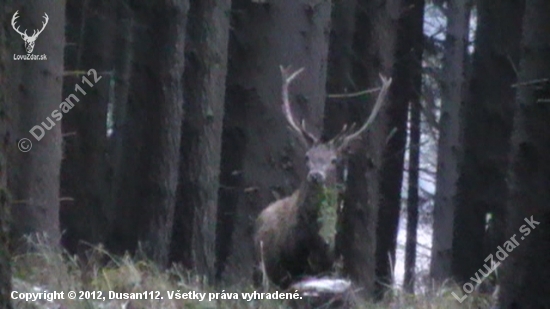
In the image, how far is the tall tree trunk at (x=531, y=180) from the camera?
6.83 meters

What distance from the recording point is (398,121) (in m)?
23.8

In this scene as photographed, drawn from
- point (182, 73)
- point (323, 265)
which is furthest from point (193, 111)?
point (323, 265)

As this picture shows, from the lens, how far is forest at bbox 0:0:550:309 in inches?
332

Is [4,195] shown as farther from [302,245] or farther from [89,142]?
[89,142]

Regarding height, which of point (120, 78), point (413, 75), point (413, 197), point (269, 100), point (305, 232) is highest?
point (413, 75)

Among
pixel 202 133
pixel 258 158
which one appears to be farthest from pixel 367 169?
pixel 202 133

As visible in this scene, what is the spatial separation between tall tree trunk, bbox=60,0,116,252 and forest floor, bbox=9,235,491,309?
10.8 metres

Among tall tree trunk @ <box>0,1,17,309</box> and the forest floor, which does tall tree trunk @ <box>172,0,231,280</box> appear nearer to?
the forest floor

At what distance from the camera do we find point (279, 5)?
14.6m

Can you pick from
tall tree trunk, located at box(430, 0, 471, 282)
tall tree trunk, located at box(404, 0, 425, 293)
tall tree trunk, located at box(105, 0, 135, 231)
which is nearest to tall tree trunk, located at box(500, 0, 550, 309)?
tall tree trunk, located at box(105, 0, 135, 231)

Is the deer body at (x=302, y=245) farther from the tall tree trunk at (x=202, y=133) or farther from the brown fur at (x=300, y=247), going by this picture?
the tall tree trunk at (x=202, y=133)

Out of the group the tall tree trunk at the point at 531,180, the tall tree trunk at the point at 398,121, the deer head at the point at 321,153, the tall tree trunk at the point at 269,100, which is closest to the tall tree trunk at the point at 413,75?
the tall tree trunk at the point at 398,121

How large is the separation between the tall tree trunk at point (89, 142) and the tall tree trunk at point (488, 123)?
21.0 feet

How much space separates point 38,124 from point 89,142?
10572mm
